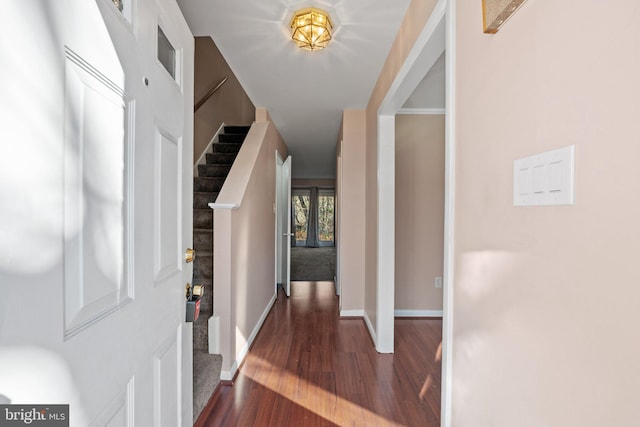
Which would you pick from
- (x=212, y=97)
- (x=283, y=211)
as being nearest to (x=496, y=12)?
(x=212, y=97)

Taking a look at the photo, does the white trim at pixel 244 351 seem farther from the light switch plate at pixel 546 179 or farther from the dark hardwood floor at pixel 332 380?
the light switch plate at pixel 546 179

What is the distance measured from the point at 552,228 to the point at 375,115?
238 cm

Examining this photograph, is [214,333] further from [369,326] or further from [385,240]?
[369,326]

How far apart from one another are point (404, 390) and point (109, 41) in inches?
92.2

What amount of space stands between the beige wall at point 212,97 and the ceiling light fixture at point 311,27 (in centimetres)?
181

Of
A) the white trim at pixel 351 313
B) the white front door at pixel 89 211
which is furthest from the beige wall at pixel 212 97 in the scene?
the white front door at pixel 89 211

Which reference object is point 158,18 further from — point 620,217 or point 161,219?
point 620,217

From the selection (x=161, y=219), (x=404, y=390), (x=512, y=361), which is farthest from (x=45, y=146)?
(x=404, y=390)

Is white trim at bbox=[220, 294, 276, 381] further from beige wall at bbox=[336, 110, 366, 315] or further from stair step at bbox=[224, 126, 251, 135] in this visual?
stair step at bbox=[224, 126, 251, 135]

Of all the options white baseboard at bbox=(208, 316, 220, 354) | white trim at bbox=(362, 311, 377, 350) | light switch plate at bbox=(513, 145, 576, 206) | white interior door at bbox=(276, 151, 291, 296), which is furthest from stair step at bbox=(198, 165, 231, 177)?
light switch plate at bbox=(513, 145, 576, 206)

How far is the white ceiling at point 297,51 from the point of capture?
1754 millimetres

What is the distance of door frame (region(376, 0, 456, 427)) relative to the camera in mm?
1163

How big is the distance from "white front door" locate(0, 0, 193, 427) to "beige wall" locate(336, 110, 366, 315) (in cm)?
266

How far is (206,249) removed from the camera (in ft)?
8.37
